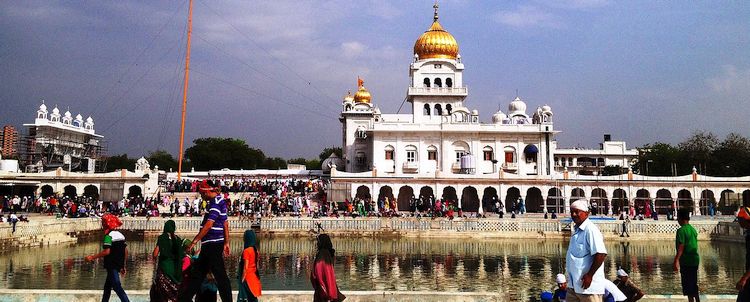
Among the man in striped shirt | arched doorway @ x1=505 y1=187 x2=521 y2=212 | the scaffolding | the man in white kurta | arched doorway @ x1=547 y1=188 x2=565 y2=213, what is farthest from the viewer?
the scaffolding

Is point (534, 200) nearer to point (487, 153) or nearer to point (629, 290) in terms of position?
point (487, 153)

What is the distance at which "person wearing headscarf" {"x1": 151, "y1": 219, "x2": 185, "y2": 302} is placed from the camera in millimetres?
7016

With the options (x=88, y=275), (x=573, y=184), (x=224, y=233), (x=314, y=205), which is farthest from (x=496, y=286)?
(x=573, y=184)

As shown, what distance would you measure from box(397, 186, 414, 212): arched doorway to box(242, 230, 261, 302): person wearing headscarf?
3299cm

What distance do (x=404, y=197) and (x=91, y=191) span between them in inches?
875

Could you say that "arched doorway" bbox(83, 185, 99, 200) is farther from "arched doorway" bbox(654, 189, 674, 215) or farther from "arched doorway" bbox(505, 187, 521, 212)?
"arched doorway" bbox(654, 189, 674, 215)

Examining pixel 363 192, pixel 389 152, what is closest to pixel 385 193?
pixel 363 192

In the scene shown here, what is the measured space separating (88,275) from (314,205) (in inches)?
744

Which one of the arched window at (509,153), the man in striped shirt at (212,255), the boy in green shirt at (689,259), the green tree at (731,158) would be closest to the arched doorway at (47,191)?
the arched window at (509,153)

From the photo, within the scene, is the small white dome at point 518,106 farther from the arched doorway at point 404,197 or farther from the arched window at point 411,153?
the arched doorway at point 404,197

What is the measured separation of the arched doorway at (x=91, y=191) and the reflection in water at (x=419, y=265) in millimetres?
16082

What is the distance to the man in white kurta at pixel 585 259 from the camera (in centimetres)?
550

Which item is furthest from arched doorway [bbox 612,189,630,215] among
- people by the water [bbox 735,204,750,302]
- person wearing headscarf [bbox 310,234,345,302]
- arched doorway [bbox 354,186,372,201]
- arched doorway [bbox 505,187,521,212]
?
person wearing headscarf [bbox 310,234,345,302]

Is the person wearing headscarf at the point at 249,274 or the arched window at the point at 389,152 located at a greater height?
the arched window at the point at 389,152
